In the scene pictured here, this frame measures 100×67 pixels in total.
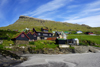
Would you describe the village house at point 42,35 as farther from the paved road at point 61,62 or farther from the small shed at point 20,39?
the paved road at point 61,62

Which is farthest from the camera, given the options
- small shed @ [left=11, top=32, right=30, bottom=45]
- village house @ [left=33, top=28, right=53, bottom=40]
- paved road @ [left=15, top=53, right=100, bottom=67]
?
village house @ [left=33, top=28, right=53, bottom=40]

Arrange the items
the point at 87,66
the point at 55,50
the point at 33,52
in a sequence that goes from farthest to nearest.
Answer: the point at 55,50 → the point at 33,52 → the point at 87,66

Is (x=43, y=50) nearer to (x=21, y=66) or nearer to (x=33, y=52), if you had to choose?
(x=33, y=52)

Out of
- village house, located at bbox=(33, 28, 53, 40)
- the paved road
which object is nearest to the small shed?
village house, located at bbox=(33, 28, 53, 40)

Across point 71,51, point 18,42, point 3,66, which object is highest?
point 18,42

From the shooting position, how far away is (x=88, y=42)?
197ft

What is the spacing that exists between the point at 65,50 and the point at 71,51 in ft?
10.7

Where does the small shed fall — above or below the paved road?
above

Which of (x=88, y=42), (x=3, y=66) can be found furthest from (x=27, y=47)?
(x=88, y=42)

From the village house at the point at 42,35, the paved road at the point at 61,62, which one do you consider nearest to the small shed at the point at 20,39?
the village house at the point at 42,35

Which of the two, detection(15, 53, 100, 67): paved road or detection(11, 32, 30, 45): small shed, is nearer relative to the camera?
detection(15, 53, 100, 67): paved road

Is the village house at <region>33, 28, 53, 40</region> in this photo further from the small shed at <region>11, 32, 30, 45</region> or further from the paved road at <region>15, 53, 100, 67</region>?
the paved road at <region>15, 53, 100, 67</region>

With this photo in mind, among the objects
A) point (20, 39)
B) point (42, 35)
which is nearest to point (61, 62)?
point (20, 39)

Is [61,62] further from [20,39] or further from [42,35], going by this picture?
[42,35]
